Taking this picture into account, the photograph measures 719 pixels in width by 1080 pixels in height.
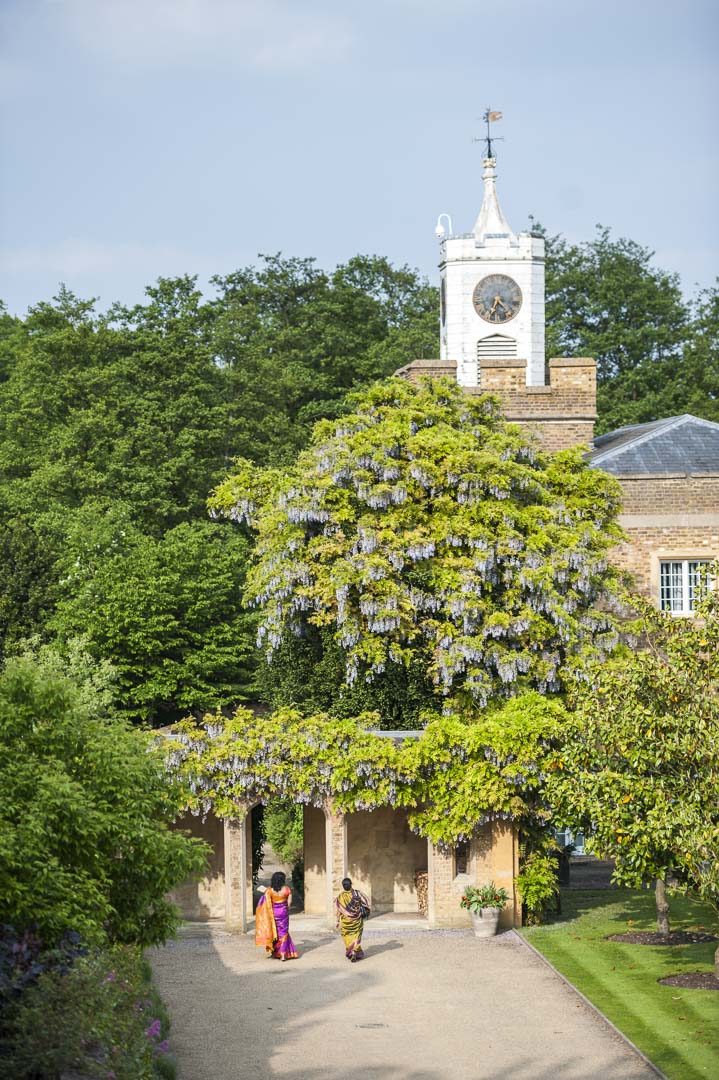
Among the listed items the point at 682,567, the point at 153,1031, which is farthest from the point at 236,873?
the point at 682,567

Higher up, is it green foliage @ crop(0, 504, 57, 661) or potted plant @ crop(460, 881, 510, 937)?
green foliage @ crop(0, 504, 57, 661)

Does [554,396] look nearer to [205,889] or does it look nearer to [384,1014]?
[205,889]

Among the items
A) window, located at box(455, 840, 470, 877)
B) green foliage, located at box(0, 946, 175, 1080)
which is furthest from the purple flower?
window, located at box(455, 840, 470, 877)

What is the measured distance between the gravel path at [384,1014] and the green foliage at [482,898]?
0.58 metres

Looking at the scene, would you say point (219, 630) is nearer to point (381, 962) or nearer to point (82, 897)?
point (381, 962)

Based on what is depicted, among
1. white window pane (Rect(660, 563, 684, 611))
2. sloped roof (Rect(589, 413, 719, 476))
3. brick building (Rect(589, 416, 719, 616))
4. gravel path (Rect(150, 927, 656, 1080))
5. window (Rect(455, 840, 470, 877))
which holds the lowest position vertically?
gravel path (Rect(150, 927, 656, 1080))

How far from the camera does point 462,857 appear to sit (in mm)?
28375

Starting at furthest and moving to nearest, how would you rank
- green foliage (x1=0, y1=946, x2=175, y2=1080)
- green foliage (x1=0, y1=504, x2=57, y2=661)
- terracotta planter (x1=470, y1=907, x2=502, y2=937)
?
green foliage (x1=0, y1=504, x2=57, y2=661)
terracotta planter (x1=470, y1=907, x2=502, y2=937)
green foliage (x1=0, y1=946, x2=175, y2=1080)

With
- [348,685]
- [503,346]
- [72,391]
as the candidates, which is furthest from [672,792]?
[72,391]

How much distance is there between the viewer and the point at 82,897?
50.6 feet

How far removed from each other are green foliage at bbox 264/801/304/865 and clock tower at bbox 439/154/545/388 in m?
13.6

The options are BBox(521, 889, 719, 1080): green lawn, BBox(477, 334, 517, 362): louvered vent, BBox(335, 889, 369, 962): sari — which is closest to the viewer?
BBox(521, 889, 719, 1080): green lawn

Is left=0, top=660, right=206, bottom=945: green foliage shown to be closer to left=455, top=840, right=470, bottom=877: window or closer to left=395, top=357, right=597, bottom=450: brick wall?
left=455, top=840, right=470, bottom=877: window

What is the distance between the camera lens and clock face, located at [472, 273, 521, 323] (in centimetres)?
4159
